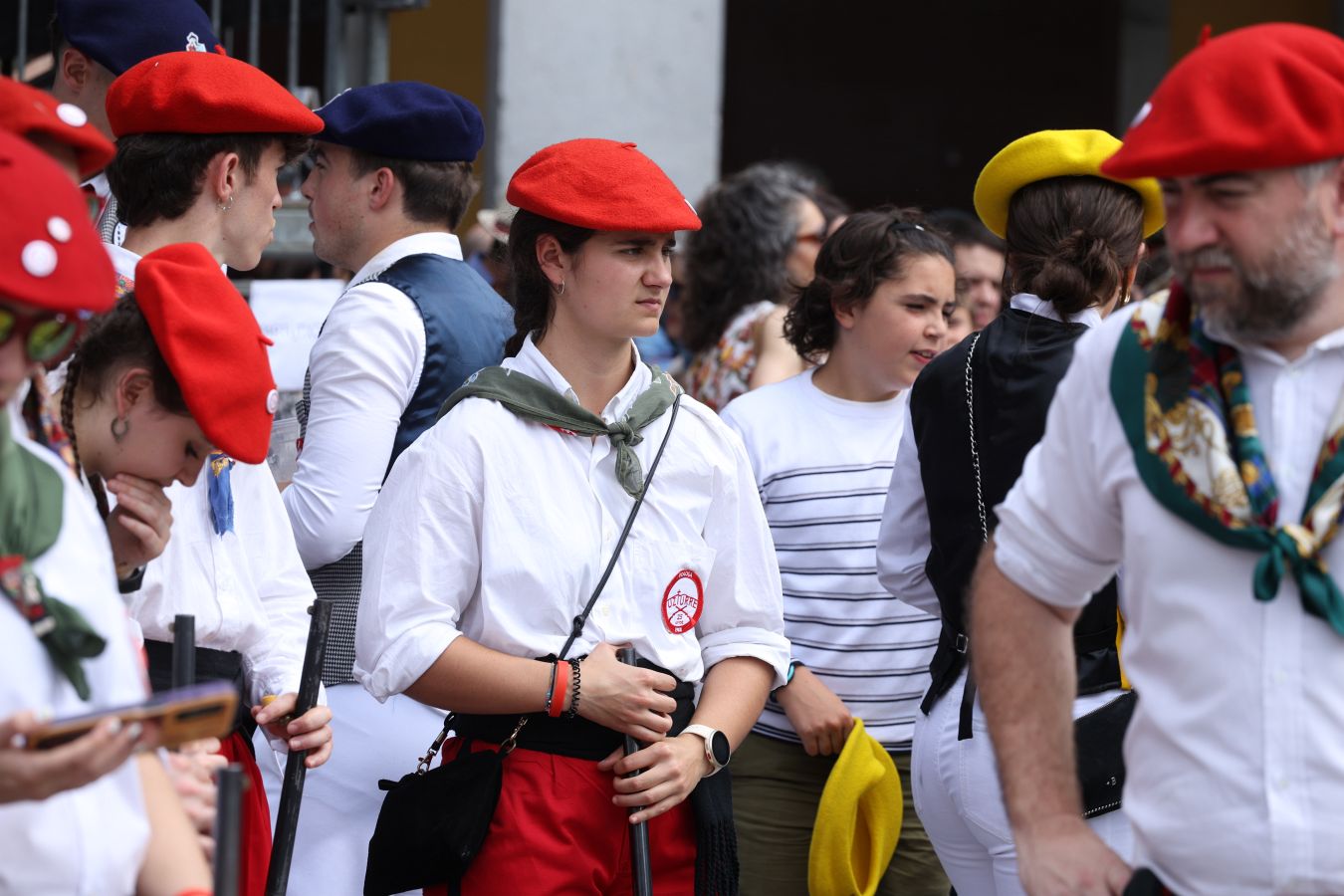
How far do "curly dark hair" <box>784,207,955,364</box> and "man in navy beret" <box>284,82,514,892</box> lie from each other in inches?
30.0

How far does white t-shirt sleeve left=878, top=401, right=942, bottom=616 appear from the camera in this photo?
134 inches

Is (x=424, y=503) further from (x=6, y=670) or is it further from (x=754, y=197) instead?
(x=754, y=197)

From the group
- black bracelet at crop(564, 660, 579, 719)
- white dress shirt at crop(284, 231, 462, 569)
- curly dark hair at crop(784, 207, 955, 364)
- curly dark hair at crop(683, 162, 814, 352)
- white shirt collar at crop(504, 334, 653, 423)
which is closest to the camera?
black bracelet at crop(564, 660, 579, 719)

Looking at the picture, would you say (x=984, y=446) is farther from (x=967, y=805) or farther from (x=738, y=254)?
(x=738, y=254)

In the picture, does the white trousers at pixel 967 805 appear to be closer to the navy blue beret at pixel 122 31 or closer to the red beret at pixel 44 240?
the red beret at pixel 44 240

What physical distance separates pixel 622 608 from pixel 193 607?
713 millimetres

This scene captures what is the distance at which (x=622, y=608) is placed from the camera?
2953mm

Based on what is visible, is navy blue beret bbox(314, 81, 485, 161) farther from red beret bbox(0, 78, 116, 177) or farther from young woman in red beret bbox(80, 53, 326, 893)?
red beret bbox(0, 78, 116, 177)

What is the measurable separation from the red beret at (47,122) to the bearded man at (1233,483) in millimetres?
1206

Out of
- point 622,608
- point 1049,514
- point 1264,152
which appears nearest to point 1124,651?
point 1049,514

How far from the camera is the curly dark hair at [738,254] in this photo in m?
5.55

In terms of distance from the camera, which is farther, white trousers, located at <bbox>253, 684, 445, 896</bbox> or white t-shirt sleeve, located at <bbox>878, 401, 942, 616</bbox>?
white trousers, located at <bbox>253, 684, 445, 896</bbox>

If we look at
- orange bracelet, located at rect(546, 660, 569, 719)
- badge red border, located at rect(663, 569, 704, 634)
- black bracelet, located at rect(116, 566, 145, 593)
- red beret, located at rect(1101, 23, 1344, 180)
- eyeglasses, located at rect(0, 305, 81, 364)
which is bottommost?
orange bracelet, located at rect(546, 660, 569, 719)

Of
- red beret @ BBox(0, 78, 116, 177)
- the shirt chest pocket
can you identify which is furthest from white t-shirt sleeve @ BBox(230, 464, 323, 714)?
red beret @ BBox(0, 78, 116, 177)
